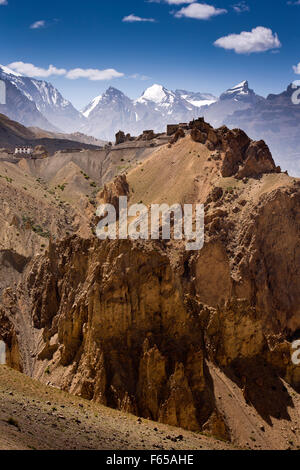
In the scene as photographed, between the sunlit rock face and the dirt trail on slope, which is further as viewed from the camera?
the sunlit rock face

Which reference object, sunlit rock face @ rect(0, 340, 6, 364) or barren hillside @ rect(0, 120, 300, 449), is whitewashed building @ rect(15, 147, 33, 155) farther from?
sunlit rock face @ rect(0, 340, 6, 364)

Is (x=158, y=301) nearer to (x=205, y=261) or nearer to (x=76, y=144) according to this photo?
(x=205, y=261)

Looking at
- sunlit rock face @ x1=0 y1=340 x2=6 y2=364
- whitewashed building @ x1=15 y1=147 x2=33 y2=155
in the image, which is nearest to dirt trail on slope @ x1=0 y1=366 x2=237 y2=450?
sunlit rock face @ x1=0 y1=340 x2=6 y2=364

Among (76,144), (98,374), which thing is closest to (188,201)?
(98,374)

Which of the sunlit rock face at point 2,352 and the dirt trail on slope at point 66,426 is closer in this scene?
the dirt trail on slope at point 66,426

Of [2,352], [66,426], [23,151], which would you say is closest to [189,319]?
[2,352]

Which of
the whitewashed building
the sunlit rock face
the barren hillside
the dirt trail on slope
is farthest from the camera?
the whitewashed building

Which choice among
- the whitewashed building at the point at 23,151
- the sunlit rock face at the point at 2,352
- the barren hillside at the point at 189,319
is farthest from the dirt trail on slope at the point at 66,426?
the whitewashed building at the point at 23,151

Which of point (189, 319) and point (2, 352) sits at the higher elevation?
point (189, 319)

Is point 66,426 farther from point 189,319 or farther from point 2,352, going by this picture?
point 2,352

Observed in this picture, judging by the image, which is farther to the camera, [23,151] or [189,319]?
[23,151]

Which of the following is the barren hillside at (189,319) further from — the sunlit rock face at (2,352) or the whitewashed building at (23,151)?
the whitewashed building at (23,151)

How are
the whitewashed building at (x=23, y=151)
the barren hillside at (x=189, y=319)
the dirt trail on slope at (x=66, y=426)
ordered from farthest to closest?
the whitewashed building at (x=23, y=151) → the barren hillside at (x=189, y=319) → the dirt trail on slope at (x=66, y=426)
